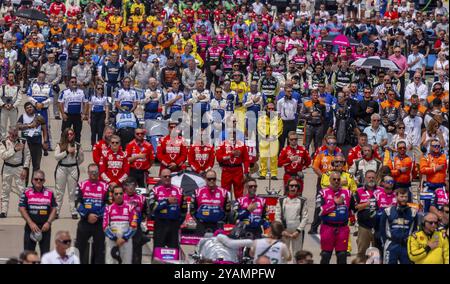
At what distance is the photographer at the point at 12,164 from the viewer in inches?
1096

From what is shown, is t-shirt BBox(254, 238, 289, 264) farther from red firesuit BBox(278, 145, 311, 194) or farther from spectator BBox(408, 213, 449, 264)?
red firesuit BBox(278, 145, 311, 194)

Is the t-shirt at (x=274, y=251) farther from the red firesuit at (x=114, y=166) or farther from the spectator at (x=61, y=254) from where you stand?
the red firesuit at (x=114, y=166)

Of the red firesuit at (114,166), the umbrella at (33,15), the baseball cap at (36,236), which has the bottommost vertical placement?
the baseball cap at (36,236)

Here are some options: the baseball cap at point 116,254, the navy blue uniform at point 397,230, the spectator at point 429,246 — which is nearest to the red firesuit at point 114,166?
the baseball cap at point 116,254

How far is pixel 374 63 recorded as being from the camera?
3575 cm

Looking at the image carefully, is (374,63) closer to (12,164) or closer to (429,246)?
(12,164)

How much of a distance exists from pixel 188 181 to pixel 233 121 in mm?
5846

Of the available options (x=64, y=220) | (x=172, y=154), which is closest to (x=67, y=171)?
(x=64, y=220)

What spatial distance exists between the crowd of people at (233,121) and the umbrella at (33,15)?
1.02ft

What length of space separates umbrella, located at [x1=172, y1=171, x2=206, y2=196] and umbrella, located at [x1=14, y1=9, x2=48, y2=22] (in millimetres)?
14466

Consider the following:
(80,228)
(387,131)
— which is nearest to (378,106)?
(387,131)

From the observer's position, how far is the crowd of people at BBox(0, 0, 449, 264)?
23.8 m
